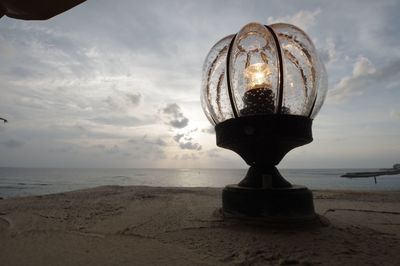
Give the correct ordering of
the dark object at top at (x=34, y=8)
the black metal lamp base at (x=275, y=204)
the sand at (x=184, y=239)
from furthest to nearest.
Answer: the black metal lamp base at (x=275, y=204) < the sand at (x=184, y=239) < the dark object at top at (x=34, y=8)

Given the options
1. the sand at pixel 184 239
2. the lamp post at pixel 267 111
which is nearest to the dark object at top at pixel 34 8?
the sand at pixel 184 239

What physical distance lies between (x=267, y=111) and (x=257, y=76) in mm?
467

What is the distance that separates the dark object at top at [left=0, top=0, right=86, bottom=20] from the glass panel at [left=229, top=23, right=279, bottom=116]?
236 cm

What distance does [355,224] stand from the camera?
109 inches

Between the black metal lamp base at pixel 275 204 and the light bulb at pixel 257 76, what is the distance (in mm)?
1225

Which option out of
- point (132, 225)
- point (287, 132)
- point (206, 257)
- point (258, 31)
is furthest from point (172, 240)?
point (258, 31)

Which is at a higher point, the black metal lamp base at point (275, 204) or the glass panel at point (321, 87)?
the glass panel at point (321, 87)

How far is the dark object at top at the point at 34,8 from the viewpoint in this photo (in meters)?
0.94

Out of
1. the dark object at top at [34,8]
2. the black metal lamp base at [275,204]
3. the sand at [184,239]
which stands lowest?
the sand at [184,239]

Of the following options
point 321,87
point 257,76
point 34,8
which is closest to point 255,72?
point 257,76

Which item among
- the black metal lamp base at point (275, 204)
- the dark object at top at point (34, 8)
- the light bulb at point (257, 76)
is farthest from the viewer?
the light bulb at point (257, 76)

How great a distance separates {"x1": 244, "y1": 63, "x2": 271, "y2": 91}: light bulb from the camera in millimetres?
3100

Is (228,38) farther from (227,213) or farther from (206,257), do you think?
(206,257)

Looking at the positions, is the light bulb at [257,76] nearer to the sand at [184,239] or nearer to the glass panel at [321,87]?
the glass panel at [321,87]
